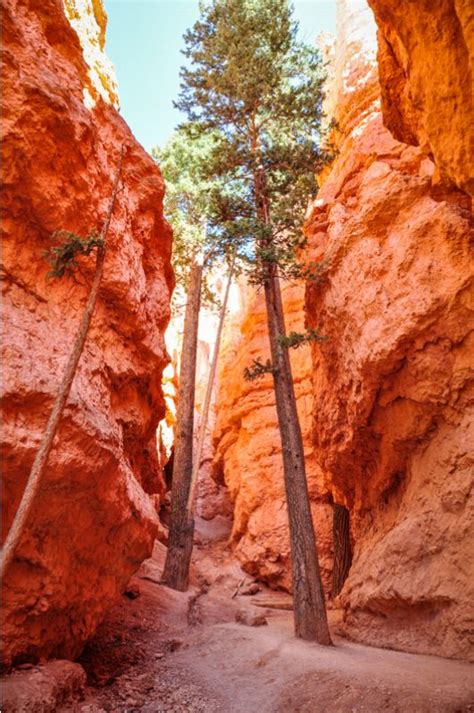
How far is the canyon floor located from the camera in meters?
4.43

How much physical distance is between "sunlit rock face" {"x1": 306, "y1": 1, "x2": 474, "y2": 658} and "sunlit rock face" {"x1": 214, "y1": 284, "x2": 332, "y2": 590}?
2925 mm

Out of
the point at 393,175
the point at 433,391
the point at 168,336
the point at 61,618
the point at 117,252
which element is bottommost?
the point at 61,618

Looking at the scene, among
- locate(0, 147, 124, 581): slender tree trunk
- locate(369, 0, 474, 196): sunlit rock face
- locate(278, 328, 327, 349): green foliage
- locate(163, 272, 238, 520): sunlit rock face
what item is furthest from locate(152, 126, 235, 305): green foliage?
locate(0, 147, 124, 581): slender tree trunk

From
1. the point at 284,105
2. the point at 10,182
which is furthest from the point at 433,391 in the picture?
the point at 284,105

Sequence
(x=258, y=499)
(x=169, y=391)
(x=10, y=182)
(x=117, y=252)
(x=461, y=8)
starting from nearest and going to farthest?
(x=461, y=8), (x=10, y=182), (x=117, y=252), (x=258, y=499), (x=169, y=391)

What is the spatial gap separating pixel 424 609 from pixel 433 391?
3.32 meters

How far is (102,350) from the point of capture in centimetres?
658

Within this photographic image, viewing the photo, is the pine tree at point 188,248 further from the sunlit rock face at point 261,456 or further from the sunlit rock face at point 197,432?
the sunlit rock face at point 261,456

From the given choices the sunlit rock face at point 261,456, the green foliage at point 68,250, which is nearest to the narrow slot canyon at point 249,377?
the green foliage at point 68,250

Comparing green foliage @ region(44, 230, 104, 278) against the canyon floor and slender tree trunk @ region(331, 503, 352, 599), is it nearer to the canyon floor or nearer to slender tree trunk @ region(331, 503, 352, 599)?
the canyon floor

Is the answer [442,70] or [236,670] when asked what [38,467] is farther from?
[442,70]

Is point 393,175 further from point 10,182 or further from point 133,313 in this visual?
point 10,182

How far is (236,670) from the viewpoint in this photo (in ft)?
19.4

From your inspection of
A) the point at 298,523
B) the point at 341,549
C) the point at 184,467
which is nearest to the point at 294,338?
the point at 298,523
